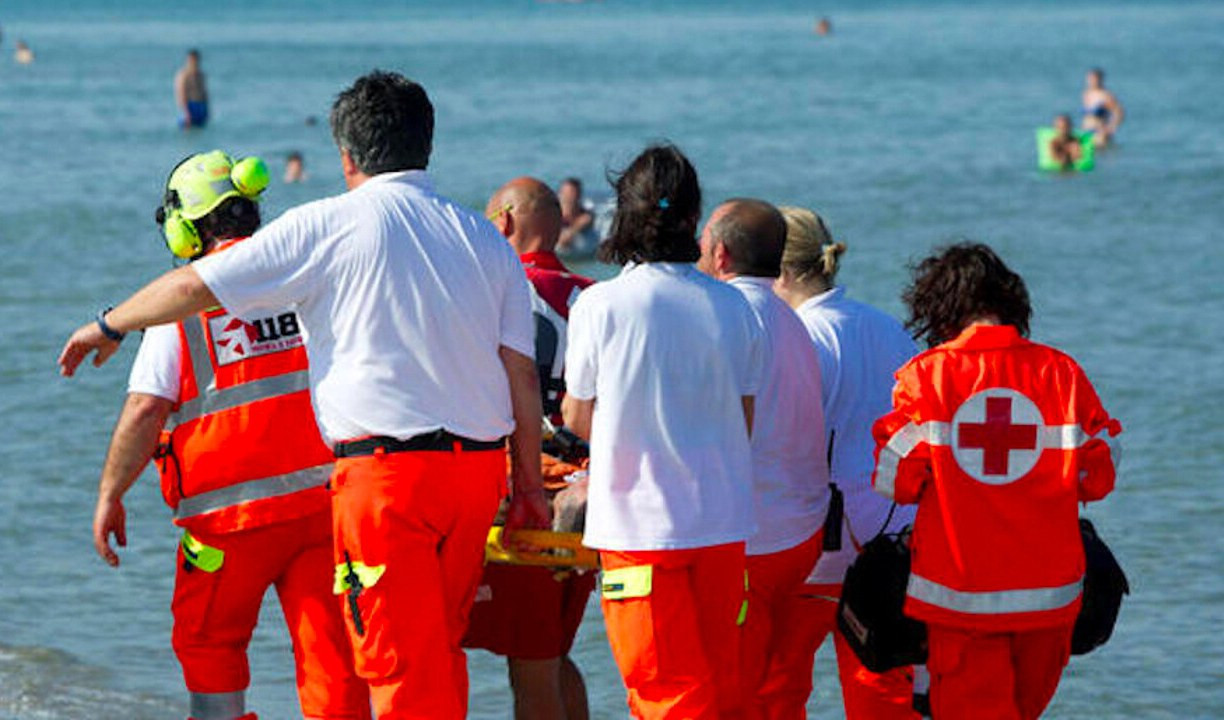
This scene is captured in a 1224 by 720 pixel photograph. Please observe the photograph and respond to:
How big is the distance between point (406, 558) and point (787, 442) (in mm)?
1232

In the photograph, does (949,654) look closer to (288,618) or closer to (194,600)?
(288,618)

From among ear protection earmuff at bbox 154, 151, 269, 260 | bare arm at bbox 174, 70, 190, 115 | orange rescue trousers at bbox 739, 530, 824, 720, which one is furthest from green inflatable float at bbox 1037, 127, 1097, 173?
ear protection earmuff at bbox 154, 151, 269, 260

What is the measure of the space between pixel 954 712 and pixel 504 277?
5.29 ft

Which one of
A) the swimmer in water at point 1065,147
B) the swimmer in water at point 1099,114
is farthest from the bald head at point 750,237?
the swimmer in water at point 1099,114

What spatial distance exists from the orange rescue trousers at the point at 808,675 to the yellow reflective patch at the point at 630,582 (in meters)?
0.93

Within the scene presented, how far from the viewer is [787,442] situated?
5.84m

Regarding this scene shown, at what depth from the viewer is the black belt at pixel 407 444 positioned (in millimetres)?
5109

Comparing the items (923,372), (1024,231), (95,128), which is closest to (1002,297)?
(923,372)

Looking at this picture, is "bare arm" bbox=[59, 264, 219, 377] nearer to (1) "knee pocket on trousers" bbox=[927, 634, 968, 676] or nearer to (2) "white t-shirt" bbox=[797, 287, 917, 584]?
(2) "white t-shirt" bbox=[797, 287, 917, 584]

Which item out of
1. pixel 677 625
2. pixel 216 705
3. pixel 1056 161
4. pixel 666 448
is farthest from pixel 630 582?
pixel 1056 161

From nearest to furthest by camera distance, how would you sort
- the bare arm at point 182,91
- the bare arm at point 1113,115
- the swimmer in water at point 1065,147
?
the swimmer in water at point 1065,147, the bare arm at point 1113,115, the bare arm at point 182,91

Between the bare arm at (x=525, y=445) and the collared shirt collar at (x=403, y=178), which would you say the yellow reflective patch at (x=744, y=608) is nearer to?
the bare arm at (x=525, y=445)

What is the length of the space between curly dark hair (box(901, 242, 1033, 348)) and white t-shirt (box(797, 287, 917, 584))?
48 cm

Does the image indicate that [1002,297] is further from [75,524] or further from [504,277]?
[75,524]
